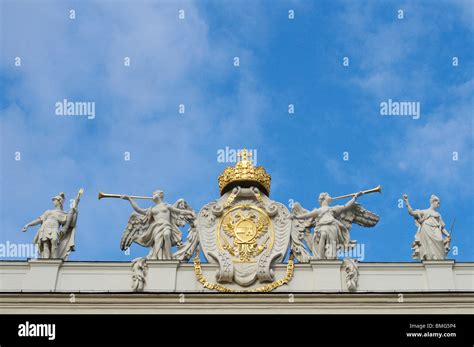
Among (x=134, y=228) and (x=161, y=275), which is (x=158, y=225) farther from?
(x=161, y=275)

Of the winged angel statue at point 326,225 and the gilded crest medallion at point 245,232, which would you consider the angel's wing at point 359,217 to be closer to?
the winged angel statue at point 326,225

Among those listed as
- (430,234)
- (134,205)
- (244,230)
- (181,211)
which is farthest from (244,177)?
(430,234)

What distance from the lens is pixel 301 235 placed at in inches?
854

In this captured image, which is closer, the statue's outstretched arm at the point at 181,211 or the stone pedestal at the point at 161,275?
the stone pedestal at the point at 161,275

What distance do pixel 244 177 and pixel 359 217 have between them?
2480 millimetres

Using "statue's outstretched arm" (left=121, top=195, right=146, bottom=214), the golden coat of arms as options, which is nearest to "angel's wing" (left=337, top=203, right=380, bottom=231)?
the golden coat of arms

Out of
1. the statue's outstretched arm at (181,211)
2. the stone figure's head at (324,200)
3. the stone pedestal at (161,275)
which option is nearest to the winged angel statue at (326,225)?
the stone figure's head at (324,200)

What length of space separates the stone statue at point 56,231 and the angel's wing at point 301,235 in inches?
173

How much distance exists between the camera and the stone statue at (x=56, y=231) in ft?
70.7

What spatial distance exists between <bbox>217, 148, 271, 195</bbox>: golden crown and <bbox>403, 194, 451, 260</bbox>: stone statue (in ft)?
9.45

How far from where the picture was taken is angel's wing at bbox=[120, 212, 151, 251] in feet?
71.9
